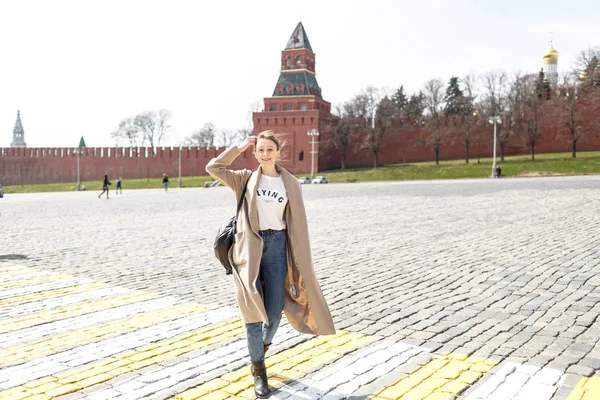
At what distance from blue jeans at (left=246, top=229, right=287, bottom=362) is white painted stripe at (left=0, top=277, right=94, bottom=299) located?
3979mm

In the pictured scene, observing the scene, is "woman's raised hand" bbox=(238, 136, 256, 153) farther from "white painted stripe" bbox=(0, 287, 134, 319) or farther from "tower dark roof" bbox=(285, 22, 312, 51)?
"tower dark roof" bbox=(285, 22, 312, 51)

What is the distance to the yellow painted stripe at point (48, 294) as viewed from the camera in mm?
6066

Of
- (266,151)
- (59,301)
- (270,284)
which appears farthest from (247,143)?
(59,301)

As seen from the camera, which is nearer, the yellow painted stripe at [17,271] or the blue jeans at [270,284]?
the blue jeans at [270,284]

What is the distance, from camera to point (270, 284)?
3738 millimetres

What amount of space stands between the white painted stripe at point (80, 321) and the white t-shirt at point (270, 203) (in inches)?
96.0

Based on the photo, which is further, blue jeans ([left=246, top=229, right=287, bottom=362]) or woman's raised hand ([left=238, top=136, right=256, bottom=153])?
woman's raised hand ([left=238, top=136, right=256, bottom=153])

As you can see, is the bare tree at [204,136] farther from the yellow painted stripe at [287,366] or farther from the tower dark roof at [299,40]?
the yellow painted stripe at [287,366]

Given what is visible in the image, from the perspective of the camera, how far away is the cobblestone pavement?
3791 millimetres

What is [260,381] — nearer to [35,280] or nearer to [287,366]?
[287,366]

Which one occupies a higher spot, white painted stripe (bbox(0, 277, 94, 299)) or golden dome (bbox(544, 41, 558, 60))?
golden dome (bbox(544, 41, 558, 60))

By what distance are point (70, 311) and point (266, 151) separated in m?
3.16

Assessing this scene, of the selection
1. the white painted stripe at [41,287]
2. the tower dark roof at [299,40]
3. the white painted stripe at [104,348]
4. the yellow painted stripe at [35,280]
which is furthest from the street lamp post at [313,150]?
the white painted stripe at [104,348]

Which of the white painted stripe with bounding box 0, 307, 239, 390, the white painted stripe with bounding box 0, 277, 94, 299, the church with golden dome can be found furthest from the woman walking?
the church with golden dome
